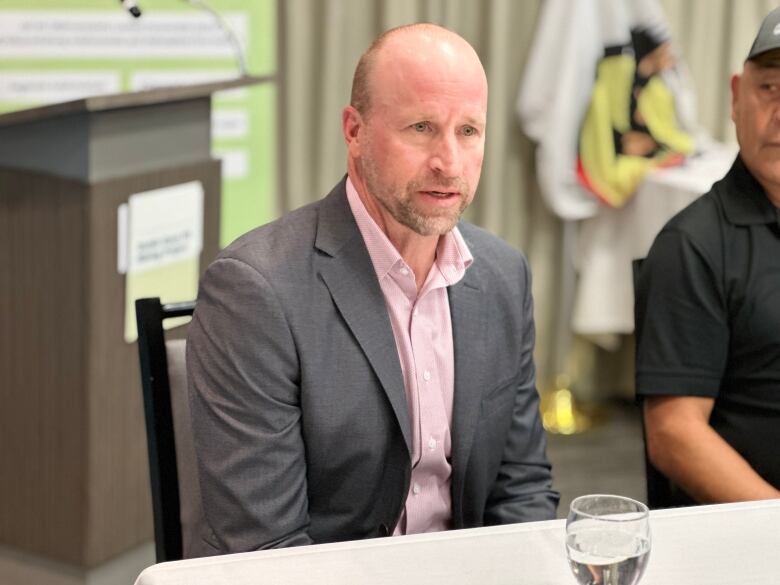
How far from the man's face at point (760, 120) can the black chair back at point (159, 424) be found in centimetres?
103

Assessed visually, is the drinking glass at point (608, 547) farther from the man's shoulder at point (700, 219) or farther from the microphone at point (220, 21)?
the microphone at point (220, 21)

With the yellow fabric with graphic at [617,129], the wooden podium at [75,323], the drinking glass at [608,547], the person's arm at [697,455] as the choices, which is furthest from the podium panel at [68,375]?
the yellow fabric with graphic at [617,129]

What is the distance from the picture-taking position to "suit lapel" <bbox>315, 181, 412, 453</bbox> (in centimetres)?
184

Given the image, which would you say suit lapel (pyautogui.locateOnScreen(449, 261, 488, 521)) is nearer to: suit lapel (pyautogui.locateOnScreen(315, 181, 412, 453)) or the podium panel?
suit lapel (pyautogui.locateOnScreen(315, 181, 412, 453))

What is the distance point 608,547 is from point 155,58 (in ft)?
9.89

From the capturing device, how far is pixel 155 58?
4.04m

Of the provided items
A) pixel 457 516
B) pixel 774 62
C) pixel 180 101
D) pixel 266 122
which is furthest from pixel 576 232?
pixel 457 516

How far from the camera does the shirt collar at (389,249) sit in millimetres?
1895

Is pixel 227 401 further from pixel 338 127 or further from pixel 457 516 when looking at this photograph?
pixel 338 127

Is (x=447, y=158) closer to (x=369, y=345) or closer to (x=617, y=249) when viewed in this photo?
(x=369, y=345)

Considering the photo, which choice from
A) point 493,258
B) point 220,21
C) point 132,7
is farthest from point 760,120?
point 220,21

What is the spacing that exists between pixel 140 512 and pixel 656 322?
145 centimetres

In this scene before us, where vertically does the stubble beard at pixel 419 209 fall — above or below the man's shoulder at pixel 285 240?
above

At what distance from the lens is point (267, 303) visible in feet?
5.89
